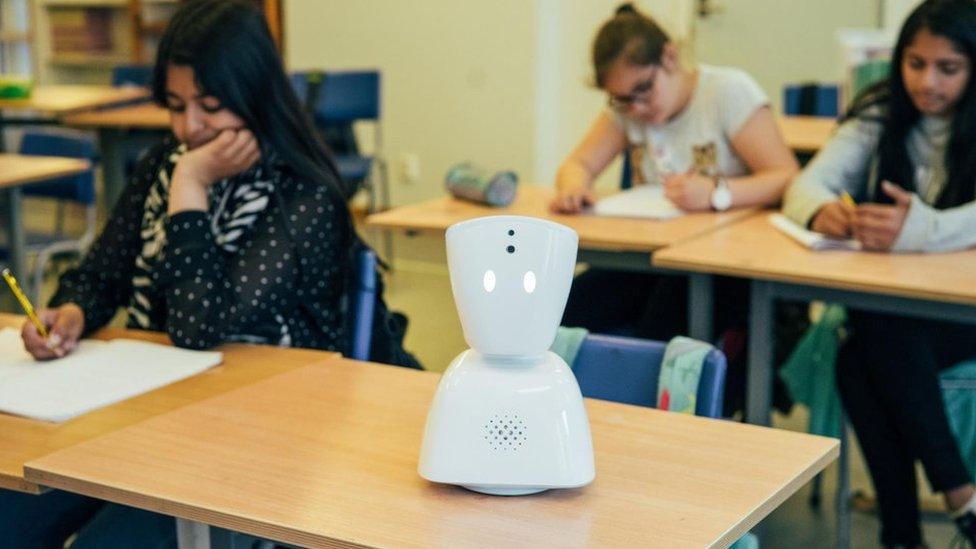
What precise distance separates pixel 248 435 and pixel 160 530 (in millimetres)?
286

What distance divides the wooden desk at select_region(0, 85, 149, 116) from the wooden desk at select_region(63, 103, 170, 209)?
1.9 inches

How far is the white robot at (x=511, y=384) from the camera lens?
1151 mm

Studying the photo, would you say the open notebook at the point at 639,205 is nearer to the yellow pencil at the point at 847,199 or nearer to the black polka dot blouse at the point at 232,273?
the yellow pencil at the point at 847,199

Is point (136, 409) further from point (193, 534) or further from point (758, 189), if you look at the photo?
point (758, 189)

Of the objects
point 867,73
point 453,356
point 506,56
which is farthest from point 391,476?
Result: point 506,56

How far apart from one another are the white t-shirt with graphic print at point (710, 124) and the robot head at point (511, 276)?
1.73 m

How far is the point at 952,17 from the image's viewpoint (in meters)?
2.37

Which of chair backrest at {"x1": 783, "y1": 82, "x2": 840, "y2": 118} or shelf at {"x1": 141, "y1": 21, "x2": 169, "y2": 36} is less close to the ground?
shelf at {"x1": 141, "y1": 21, "x2": 169, "y2": 36}

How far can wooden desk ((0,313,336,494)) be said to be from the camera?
1357 mm

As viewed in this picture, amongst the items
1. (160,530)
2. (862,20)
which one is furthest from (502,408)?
(862,20)

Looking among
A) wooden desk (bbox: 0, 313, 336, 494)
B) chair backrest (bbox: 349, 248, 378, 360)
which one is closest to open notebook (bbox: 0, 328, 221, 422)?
wooden desk (bbox: 0, 313, 336, 494)

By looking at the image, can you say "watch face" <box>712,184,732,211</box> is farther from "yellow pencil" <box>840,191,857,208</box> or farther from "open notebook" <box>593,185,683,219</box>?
"yellow pencil" <box>840,191,857,208</box>

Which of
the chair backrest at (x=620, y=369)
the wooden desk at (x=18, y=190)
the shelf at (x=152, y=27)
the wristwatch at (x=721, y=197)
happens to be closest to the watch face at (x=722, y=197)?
the wristwatch at (x=721, y=197)

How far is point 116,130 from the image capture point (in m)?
5.03
